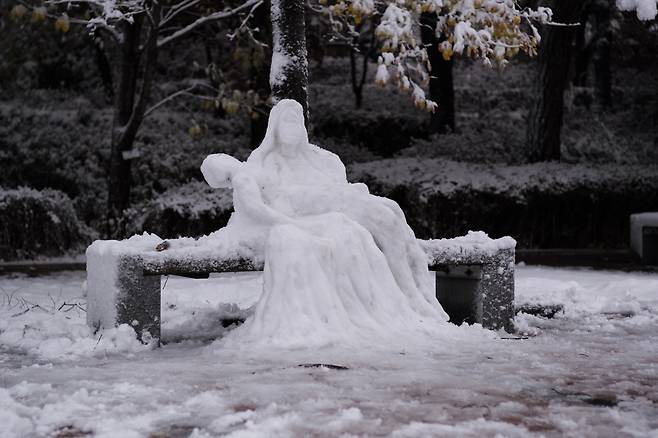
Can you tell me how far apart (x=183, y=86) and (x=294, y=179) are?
18031 mm

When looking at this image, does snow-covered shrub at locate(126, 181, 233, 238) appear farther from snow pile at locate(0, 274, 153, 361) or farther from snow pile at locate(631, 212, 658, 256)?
snow pile at locate(631, 212, 658, 256)

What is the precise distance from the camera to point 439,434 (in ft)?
12.3

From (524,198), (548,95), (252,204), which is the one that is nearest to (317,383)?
(252,204)

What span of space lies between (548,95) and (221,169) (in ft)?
37.2

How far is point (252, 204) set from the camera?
21.0ft

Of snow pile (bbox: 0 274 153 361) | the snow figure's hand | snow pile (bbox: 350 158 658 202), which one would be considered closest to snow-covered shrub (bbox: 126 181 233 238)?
snow pile (bbox: 350 158 658 202)

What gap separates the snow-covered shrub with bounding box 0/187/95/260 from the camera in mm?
13211

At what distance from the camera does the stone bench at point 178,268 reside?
6.03 metres

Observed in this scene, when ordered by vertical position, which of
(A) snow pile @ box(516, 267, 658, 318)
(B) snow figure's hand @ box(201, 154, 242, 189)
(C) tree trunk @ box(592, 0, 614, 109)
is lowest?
(A) snow pile @ box(516, 267, 658, 318)

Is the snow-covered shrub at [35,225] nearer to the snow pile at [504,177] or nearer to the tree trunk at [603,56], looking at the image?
the snow pile at [504,177]

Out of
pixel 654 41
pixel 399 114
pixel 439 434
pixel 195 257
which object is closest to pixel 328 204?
pixel 195 257

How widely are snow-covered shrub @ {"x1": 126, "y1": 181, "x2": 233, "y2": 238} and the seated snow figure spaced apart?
21.2 ft

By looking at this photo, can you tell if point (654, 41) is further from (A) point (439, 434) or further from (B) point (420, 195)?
(A) point (439, 434)

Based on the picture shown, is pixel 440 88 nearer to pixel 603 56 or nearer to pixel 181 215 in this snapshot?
pixel 181 215
